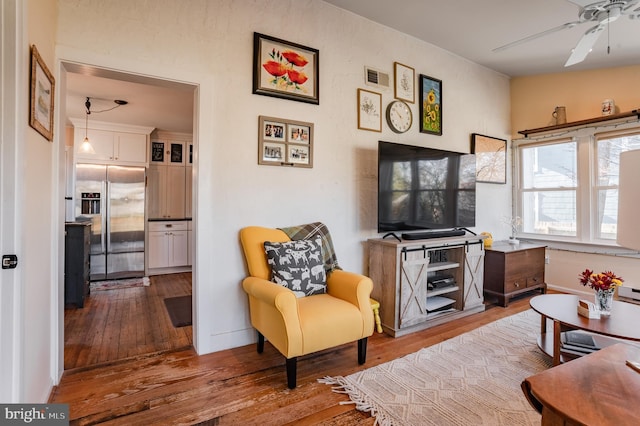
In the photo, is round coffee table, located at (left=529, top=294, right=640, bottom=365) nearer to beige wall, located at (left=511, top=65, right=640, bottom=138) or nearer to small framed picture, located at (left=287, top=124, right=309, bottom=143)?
small framed picture, located at (left=287, top=124, right=309, bottom=143)

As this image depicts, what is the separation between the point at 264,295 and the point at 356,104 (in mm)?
2065

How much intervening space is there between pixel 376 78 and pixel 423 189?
4.07 ft

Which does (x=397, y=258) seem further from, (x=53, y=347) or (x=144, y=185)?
(x=144, y=185)

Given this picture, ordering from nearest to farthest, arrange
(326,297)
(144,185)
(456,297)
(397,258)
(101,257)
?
(326,297) → (397,258) → (456,297) → (101,257) → (144,185)

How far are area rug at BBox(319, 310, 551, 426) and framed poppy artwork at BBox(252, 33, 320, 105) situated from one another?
2253 mm

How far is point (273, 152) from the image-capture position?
8.82 feet

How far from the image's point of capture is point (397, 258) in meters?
2.75

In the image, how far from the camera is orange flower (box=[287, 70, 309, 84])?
276 cm

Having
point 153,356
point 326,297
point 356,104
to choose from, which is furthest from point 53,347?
point 356,104

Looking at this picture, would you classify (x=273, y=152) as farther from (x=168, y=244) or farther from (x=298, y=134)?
(x=168, y=244)

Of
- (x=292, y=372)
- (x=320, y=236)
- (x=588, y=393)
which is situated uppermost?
(x=320, y=236)

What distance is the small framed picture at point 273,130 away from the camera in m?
2.64

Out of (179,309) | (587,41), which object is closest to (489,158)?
(587,41)

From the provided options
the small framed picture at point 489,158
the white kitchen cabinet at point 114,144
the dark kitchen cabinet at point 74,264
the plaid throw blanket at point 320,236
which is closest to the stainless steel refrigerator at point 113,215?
the white kitchen cabinet at point 114,144
